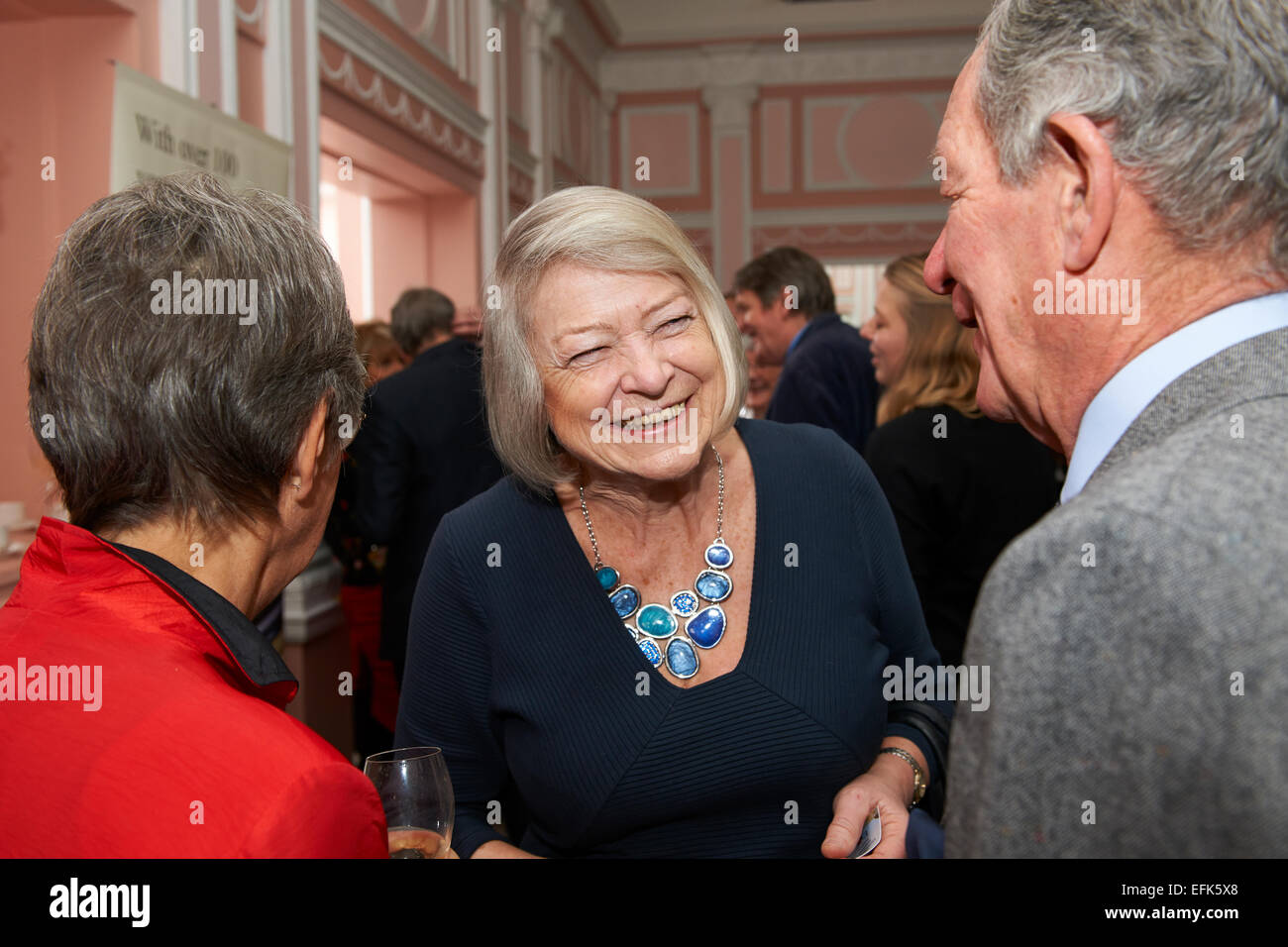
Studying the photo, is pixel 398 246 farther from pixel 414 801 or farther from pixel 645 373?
pixel 414 801

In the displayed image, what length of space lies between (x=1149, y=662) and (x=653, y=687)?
37.1 inches

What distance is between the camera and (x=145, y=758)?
0.80 meters

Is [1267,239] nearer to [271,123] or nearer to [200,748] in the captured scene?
[200,748]

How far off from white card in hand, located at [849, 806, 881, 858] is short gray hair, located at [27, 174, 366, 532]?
0.85 meters

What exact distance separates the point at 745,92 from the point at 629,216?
32.2 feet

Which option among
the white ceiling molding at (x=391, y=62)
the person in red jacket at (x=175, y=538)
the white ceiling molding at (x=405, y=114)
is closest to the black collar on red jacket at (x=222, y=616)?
the person in red jacket at (x=175, y=538)

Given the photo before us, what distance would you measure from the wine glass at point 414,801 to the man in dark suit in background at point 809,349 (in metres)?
2.63

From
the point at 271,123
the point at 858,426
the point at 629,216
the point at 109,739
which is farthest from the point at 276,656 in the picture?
the point at 271,123

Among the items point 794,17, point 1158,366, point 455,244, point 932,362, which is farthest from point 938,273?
point 794,17

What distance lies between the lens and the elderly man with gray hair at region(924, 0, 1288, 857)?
57 cm

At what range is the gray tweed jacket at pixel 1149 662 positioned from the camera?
0.55m

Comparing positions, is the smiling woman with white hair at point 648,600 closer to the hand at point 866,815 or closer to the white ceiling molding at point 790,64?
the hand at point 866,815

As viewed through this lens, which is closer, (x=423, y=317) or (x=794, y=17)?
(x=423, y=317)

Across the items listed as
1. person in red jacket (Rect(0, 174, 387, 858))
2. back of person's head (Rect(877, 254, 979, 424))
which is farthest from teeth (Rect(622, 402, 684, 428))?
back of person's head (Rect(877, 254, 979, 424))
